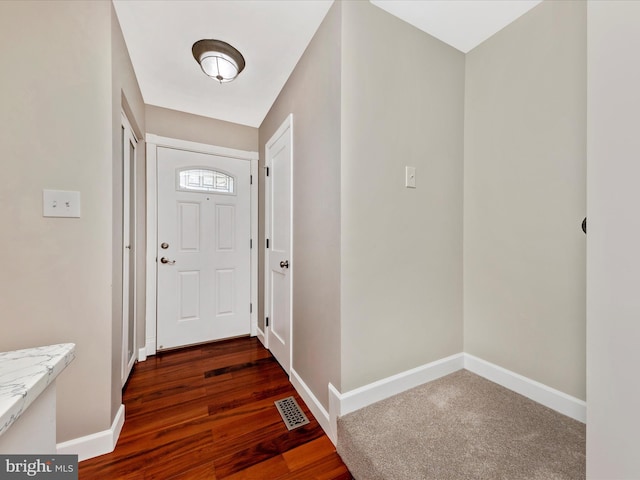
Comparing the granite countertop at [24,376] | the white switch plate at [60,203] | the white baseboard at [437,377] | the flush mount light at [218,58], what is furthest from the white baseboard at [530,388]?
the flush mount light at [218,58]

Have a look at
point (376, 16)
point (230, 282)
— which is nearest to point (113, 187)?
point (230, 282)

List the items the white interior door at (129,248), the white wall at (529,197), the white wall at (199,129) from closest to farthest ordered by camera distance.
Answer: the white wall at (529,197) → the white interior door at (129,248) → the white wall at (199,129)

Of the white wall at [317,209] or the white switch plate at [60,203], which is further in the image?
the white wall at [317,209]

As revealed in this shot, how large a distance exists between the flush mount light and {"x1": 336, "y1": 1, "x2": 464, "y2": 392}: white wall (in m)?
0.84

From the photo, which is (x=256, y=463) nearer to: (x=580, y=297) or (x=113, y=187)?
(x=113, y=187)

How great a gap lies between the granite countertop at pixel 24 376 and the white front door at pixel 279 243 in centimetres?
135

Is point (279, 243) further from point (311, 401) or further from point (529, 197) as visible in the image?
point (529, 197)

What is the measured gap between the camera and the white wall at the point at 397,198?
1.36 metres

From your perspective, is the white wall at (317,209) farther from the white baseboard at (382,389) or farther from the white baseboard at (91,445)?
the white baseboard at (91,445)

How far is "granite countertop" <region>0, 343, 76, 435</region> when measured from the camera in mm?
485

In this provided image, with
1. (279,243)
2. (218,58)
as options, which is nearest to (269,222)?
(279,243)

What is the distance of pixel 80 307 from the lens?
128 centimetres

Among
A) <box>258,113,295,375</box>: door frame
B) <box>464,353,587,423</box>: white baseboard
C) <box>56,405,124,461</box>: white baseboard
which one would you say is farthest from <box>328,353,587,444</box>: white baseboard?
<box>56,405,124,461</box>: white baseboard

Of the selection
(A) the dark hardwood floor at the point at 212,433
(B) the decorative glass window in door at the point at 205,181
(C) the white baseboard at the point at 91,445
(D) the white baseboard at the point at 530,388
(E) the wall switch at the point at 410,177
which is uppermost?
(B) the decorative glass window in door at the point at 205,181
